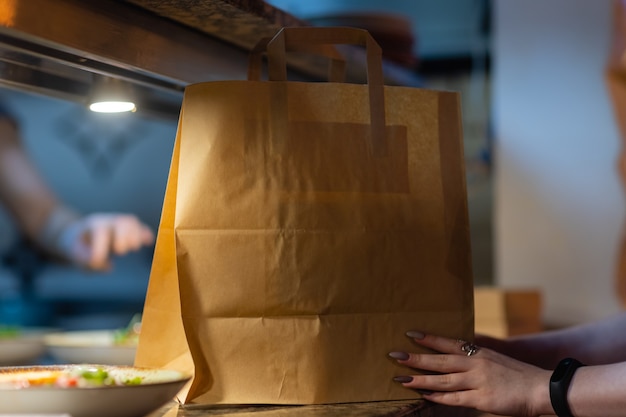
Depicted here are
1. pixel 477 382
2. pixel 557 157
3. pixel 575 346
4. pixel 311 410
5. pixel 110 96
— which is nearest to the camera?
pixel 311 410

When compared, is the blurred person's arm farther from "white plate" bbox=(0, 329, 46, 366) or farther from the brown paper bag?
the brown paper bag

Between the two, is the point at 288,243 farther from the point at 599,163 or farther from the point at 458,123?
the point at 599,163


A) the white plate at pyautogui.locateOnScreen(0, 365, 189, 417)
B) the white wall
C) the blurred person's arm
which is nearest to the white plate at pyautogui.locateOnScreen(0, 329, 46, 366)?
the white plate at pyautogui.locateOnScreen(0, 365, 189, 417)

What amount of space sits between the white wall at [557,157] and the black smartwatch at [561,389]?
2.48 m

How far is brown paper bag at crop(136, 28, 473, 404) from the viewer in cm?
115

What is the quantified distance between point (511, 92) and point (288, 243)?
9.27ft

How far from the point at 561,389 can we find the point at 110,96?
0.82m

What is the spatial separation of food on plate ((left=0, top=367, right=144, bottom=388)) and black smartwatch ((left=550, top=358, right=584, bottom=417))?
57 centimetres

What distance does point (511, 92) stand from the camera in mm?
3787

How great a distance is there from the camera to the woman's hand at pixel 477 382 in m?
1.24

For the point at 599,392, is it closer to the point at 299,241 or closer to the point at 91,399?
the point at 299,241

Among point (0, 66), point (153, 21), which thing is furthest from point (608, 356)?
point (0, 66)

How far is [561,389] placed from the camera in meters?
1.23

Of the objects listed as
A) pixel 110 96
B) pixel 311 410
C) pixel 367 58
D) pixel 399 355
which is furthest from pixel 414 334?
pixel 110 96
